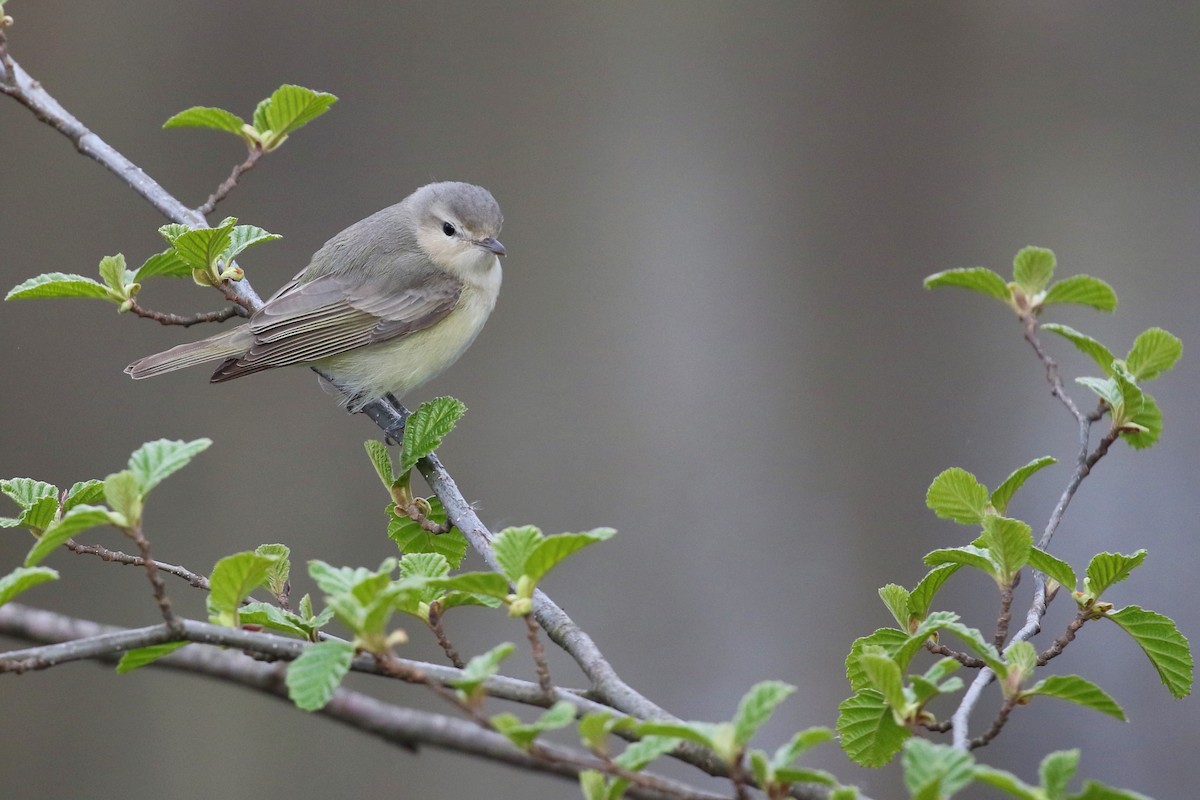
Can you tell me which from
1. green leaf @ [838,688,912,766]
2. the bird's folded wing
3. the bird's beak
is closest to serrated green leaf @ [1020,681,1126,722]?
green leaf @ [838,688,912,766]

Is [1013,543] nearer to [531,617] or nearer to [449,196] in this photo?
[531,617]

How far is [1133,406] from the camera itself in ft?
5.18

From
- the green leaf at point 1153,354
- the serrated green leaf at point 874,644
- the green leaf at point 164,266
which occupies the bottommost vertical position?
the serrated green leaf at point 874,644

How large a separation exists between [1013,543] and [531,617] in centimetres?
58

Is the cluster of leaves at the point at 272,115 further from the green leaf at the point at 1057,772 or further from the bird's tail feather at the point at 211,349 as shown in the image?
the green leaf at the point at 1057,772

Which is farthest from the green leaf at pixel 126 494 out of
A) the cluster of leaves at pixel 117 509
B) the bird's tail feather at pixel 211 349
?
the bird's tail feather at pixel 211 349

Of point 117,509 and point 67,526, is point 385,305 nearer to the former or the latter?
point 117,509

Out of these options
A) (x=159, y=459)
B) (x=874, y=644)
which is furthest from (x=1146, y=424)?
(x=159, y=459)

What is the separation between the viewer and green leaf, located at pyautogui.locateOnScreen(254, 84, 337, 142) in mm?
1935

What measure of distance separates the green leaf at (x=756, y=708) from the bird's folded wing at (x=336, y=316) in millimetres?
1931

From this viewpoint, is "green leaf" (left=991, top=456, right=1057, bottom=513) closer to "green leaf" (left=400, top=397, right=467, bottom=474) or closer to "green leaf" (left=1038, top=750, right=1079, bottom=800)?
"green leaf" (left=1038, top=750, right=1079, bottom=800)

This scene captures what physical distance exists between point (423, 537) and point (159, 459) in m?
0.72

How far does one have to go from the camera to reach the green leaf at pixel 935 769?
894mm

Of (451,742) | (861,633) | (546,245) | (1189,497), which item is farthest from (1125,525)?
(451,742)
